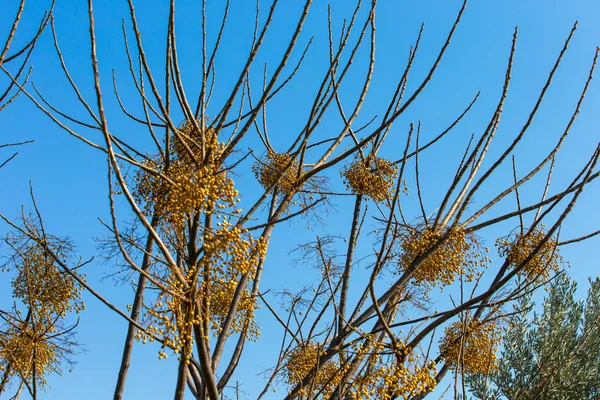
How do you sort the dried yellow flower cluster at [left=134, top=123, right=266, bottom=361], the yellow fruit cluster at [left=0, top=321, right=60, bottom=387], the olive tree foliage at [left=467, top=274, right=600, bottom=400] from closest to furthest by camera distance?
1. the dried yellow flower cluster at [left=134, top=123, right=266, bottom=361]
2. the yellow fruit cluster at [left=0, top=321, right=60, bottom=387]
3. the olive tree foliage at [left=467, top=274, right=600, bottom=400]

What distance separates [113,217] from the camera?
97.7 inches

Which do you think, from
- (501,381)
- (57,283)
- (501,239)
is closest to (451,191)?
(501,239)

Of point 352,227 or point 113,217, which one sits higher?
point 352,227

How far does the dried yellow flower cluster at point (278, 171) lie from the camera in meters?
4.61

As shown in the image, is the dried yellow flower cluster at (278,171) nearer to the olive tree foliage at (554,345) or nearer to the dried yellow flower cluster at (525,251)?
the dried yellow flower cluster at (525,251)

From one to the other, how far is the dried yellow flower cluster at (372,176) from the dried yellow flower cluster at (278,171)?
1.90ft

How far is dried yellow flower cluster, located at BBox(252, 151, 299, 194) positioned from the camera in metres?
4.61

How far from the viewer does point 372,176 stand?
509 centimetres

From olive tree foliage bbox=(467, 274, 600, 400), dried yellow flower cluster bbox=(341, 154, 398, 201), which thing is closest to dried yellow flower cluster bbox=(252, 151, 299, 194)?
dried yellow flower cluster bbox=(341, 154, 398, 201)

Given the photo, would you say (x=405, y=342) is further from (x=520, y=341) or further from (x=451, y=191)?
(x=520, y=341)

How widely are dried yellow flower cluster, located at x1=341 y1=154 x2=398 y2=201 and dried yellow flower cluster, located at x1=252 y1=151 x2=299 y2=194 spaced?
1.90 ft

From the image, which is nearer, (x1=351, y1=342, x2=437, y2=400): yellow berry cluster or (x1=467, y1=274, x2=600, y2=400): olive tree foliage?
(x1=351, y1=342, x2=437, y2=400): yellow berry cluster

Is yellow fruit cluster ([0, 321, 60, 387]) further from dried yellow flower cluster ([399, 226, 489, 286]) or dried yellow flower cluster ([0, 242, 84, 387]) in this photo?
dried yellow flower cluster ([399, 226, 489, 286])

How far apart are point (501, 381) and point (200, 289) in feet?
21.7
